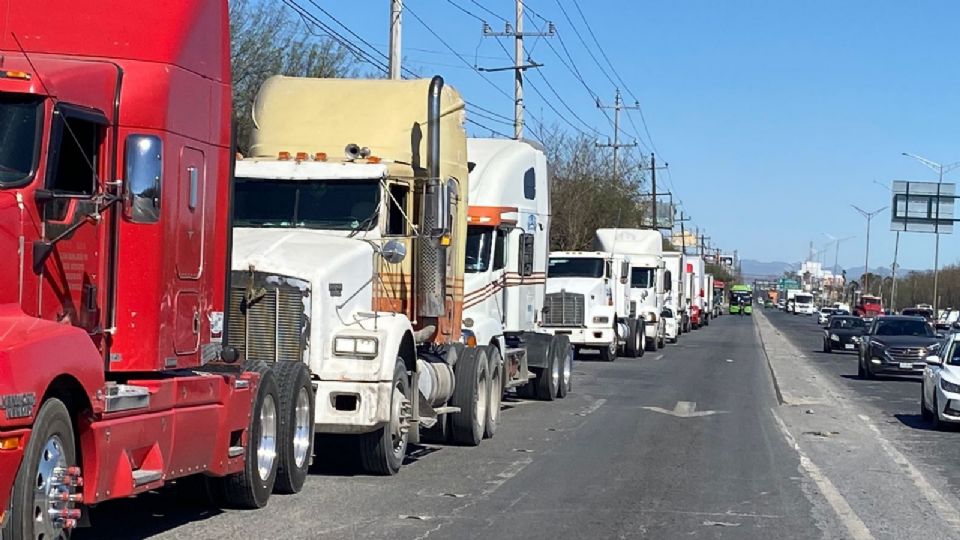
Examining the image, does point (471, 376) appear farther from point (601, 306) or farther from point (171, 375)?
point (601, 306)

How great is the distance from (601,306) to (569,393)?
41.9 feet

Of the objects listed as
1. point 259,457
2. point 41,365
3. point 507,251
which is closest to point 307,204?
point 259,457

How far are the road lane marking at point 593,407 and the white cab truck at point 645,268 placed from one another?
2213cm

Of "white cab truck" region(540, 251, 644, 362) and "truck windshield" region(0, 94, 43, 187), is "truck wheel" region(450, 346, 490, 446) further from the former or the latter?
"white cab truck" region(540, 251, 644, 362)

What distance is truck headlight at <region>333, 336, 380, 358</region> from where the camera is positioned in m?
13.1

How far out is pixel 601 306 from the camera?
3897cm

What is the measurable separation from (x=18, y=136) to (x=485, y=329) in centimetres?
1134

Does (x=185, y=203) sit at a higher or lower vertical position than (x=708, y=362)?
higher

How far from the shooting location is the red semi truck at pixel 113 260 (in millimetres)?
7793

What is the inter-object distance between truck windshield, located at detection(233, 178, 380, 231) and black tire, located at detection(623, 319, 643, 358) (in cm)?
2855

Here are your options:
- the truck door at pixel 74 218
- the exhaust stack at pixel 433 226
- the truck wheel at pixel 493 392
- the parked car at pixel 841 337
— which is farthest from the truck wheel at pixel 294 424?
the parked car at pixel 841 337

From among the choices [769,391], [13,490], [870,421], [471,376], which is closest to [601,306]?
[769,391]

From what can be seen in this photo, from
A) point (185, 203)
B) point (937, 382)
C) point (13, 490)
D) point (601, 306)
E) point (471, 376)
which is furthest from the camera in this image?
point (601, 306)

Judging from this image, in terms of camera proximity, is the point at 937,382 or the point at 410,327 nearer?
the point at 410,327
